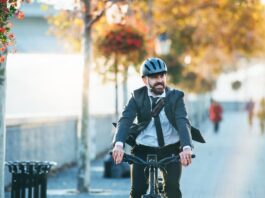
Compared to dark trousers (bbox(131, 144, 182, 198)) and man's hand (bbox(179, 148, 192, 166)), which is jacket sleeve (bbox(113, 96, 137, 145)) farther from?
man's hand (bbox(179, 148, 192, 166))

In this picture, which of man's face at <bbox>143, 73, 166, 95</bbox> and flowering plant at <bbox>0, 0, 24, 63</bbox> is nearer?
man's face at <bbox>143, 73, 166, 95</bbox>

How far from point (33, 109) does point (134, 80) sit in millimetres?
9437

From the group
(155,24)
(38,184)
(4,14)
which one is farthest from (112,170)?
(155,24)

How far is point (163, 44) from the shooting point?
42375mm

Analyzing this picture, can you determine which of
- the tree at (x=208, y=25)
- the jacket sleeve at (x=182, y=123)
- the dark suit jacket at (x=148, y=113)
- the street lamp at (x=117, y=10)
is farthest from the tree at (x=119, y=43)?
the jacket sleeve at (x=182, y=123)

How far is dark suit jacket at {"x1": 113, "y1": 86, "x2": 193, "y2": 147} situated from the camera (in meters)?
7.64

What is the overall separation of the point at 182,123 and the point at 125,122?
446 millimetres

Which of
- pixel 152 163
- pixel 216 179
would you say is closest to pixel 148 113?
pixel 152 163

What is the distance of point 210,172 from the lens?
2077 cm

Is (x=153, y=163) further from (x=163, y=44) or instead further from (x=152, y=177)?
(x=163, y=44)

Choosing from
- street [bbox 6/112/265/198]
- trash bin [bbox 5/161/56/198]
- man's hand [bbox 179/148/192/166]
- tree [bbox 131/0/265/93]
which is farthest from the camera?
tree [bbox 131/0/265/93]

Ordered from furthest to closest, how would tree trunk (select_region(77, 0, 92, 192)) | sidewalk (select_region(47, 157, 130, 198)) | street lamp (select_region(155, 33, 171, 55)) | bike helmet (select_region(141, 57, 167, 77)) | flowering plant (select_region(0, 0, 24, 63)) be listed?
1. street lamp (select_region(155, 33, 171, 55))
2. tree trunk (select_region(77, 0, 92, 192))
3. sidewalk (select_region(47, 157, 130, 198))
4. flowering plant (select_region(0, 0, 24, 63))
5. bike helmet (select_region(141, 57, 167, 77))

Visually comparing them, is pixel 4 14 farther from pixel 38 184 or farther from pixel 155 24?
pixel 155 24

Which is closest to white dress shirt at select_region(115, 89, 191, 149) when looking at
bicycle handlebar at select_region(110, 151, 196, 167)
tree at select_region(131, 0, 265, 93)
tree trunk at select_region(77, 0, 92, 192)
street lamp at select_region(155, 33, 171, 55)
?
bicycle handlebar at select_region(110, 151, 196, 167)
